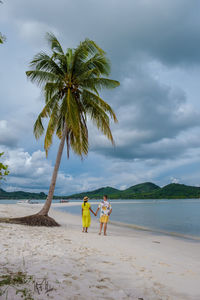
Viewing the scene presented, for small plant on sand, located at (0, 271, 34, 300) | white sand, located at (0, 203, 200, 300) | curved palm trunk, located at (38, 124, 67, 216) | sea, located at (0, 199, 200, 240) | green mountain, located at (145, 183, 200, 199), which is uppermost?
green mountain, located at (145, 183, 200, 199)

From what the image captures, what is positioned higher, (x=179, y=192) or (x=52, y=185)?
(x=179, y=192)

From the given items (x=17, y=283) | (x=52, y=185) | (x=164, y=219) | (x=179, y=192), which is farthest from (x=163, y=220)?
(x=179, y=192)

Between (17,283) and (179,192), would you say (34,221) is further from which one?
(179,192)

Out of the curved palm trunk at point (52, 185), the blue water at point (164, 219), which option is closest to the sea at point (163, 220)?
the blue water at point (164, 219)

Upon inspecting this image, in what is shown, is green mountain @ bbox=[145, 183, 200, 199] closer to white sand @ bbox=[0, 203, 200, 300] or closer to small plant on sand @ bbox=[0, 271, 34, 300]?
white sand @ bbox=[0, 203, 200, 300]

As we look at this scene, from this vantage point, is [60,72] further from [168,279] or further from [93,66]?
[168,279]

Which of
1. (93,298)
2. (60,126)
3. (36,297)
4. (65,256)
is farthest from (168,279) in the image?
(60,126)

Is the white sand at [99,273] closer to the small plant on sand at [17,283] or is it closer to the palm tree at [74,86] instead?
the small plant on sand at [17,283]

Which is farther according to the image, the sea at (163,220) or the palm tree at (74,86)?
the sea at (163,220)

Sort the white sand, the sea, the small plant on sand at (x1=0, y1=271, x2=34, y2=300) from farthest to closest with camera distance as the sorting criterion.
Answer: the sea → the white sand → the small plant on sand at (x1=0, y1=271, x2=34, y2=300)

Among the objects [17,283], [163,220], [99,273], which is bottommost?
[163,220]

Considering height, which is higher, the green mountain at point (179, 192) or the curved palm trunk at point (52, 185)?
the green mountain at point (179, 192)

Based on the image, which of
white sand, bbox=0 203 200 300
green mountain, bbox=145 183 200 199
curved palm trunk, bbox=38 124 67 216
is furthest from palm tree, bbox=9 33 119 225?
green mountain, bbox=145 183 200 199

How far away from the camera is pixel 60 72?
1319 centimetres
